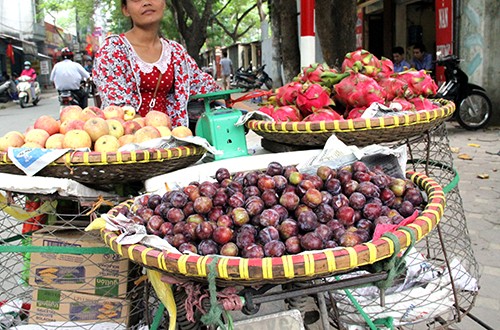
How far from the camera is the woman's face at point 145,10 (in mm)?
2340

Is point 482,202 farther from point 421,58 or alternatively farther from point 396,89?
point 421,58

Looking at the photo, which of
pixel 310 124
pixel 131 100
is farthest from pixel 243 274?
pixel 131 100

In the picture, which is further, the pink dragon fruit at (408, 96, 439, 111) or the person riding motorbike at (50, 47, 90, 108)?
the person riding motorbike at (50, 47, 90, 108)

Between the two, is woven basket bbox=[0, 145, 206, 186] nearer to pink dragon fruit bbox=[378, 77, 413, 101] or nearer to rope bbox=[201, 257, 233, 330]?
rope bbox=[201, 257, 233, 330]

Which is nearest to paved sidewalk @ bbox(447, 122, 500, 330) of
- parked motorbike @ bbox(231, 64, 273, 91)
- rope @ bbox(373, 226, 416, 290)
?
rope @ bbox(373, 226, 416, 290)

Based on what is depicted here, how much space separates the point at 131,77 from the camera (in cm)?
247

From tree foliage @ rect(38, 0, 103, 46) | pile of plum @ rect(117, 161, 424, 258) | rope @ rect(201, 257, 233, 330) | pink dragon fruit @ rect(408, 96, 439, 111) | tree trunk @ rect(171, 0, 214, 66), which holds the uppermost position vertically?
tree foliage @ rect(38, 0, 103, 46)

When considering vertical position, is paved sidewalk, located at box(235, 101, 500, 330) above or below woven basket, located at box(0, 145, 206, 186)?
below

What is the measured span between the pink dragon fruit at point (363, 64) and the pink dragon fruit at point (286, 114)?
34 cm

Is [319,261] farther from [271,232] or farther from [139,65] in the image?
[139,65]

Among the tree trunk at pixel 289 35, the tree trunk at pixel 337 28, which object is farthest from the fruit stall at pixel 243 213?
the tree trunk at pixel 289 35

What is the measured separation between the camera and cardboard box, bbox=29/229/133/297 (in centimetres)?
181

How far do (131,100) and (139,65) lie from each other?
0.63ft

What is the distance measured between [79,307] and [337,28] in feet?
15.1
